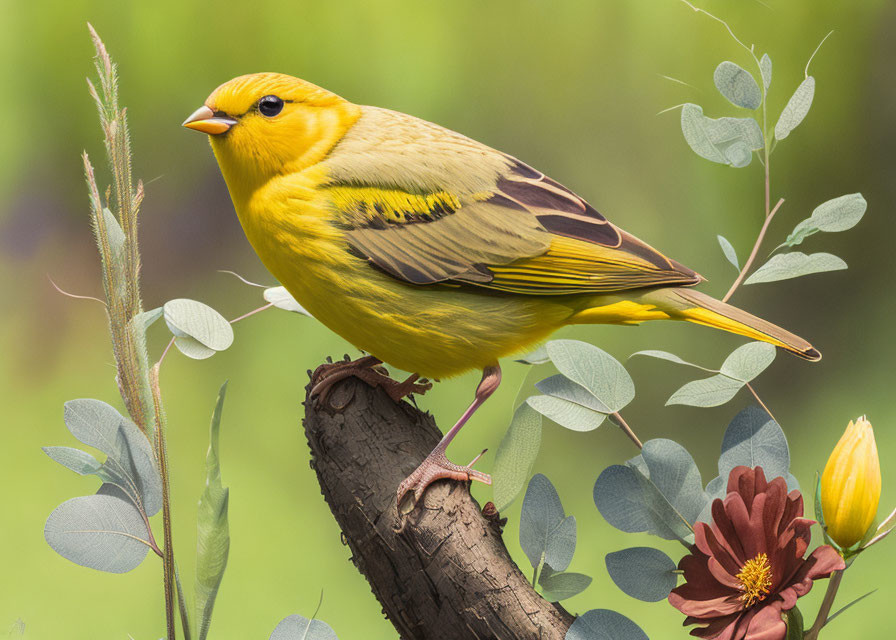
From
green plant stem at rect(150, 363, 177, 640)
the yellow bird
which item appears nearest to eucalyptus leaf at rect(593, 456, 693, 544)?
the yellow bird

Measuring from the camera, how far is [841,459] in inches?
24.0

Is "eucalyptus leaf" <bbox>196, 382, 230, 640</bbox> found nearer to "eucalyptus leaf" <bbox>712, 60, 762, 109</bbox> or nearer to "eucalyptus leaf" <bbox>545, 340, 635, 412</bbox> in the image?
"eucalyptus leaf" <bbox>545, 340, 635, 412</bbox>

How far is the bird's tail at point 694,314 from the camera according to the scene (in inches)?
28.6

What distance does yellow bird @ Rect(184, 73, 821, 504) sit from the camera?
78 centimetres

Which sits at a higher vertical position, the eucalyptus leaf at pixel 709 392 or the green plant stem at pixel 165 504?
the eucalyptus leaf at pixel 709 392

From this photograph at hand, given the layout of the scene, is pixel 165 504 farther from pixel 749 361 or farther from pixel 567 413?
pixel 749 361

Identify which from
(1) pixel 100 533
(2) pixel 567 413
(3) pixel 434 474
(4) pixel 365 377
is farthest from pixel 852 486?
(1) pixel 100 533

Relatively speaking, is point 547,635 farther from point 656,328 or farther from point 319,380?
point 656,328

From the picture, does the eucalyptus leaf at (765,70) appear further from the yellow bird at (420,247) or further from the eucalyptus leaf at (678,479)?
the eucalyptus leaf at (678,479)

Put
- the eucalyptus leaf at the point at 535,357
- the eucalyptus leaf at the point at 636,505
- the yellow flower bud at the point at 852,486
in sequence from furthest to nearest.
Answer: the eucalyptus leaf at the point at 535,357 < the eucalyptus leaf at the point at 636,505 < the yellow flower bud at the point at 852,486

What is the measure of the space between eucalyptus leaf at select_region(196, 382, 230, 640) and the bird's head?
211 millimetres

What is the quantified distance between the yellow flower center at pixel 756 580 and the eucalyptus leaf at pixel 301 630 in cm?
30

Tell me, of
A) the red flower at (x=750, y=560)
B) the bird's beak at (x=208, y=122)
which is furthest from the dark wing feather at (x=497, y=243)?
the red flower at (x=750, y=560)

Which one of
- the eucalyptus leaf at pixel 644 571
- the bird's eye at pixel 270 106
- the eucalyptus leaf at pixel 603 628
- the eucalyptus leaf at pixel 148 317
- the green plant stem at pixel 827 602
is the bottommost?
the eucalyptus leaf at pixel 603 628
